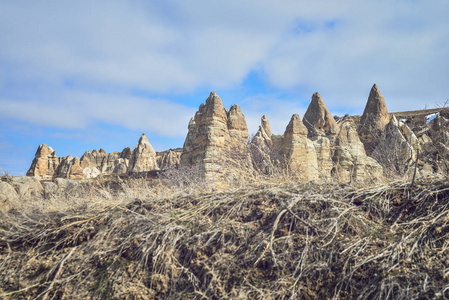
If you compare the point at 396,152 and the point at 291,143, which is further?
the point at 291,143

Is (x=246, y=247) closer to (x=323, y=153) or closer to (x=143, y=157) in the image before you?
(x=323, y=153)

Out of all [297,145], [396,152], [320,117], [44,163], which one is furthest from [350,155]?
[44,163]

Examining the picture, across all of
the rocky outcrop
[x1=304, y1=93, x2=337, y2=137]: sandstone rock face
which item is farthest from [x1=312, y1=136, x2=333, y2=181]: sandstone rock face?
the rocky outcrop

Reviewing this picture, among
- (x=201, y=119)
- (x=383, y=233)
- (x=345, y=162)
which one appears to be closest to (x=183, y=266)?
(x=383, y=233)

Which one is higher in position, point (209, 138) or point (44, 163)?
point (44, 163)

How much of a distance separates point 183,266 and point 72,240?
1444 mm

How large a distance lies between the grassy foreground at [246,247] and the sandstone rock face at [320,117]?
17741 mm

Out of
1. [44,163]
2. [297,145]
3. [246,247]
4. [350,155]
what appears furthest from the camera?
[44,163]

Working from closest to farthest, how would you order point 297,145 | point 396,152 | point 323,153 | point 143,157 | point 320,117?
point 396,152 → point 297,145 → point 323,153 → point 320,117 → point 143,157

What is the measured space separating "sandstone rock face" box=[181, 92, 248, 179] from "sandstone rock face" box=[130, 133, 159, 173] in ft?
50.1

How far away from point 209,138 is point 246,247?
36.8 feet

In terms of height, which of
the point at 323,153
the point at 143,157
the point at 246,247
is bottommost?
the point at 246,247

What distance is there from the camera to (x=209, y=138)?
1427 centimetres

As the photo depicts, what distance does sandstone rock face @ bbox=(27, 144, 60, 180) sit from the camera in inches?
1279
